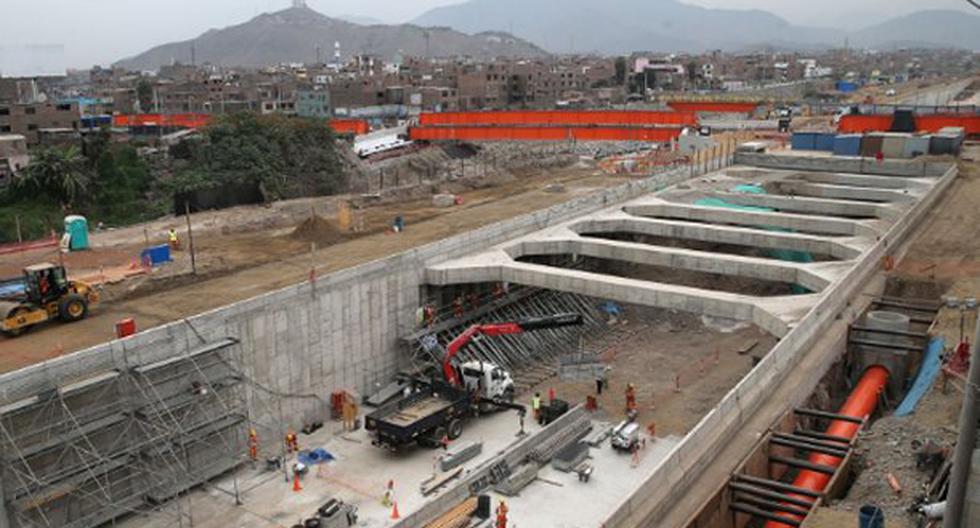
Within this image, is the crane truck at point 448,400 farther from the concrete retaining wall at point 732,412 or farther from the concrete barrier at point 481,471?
the concrete retaining wall at point 732,412

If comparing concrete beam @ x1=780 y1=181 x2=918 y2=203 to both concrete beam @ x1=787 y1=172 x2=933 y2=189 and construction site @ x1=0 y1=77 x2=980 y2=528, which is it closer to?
construction site @ x1=0 y1=77 x2=980 y2=528

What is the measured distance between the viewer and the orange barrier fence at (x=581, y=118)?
8081 centimetres

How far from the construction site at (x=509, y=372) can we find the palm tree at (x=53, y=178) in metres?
18.2

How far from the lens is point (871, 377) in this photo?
2489 cm

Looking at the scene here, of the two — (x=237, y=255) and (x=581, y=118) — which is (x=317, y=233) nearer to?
(x=237, y=255)

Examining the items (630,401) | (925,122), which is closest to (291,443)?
(630,401)

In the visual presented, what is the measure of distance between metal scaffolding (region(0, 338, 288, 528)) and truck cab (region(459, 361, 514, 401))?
7102 millimetres

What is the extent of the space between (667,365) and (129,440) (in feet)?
65.0

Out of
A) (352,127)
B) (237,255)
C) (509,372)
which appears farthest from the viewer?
(352,127)

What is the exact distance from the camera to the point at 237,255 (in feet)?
114

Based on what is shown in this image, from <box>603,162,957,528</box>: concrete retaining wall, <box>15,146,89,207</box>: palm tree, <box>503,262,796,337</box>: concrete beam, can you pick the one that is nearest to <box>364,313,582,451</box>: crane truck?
<box>503,262,796,337</box>: concrete beam

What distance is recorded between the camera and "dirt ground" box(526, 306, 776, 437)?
28484mm

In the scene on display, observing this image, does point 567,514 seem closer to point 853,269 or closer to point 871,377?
point 871,377

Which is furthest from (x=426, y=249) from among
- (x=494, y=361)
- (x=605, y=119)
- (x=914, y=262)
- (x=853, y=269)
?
(x=605, y=119)
